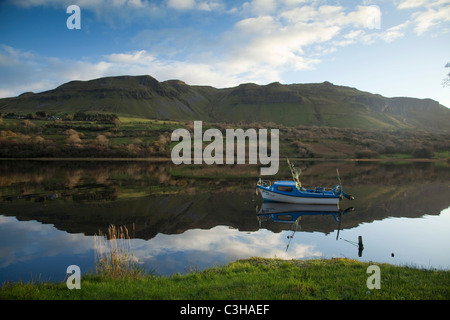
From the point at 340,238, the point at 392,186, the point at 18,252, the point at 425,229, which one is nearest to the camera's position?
the point at 18,252

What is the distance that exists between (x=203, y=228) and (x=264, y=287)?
44.4ft

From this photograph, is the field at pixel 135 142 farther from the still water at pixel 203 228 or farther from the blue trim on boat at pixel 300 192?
the blue trim on boat at pixel 300 192

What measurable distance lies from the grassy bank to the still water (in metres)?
3.10

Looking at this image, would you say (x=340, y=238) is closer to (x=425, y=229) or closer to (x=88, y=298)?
(x=425, y=229)

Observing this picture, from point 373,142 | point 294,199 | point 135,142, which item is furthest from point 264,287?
point 373,142

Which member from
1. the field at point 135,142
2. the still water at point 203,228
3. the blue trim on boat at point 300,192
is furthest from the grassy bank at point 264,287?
the field at point 135,142

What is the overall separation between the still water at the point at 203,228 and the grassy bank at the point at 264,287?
10.2 feet

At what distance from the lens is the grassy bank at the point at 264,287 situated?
343 inches

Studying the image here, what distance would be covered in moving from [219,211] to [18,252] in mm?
16679

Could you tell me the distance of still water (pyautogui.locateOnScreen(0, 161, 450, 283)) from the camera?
626 inches

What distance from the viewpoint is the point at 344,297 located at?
8617 mm

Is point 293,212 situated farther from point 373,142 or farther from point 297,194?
point 373,142

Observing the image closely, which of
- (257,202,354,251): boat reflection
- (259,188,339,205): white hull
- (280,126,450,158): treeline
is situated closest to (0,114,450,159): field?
(280,126,450,158): treeline
